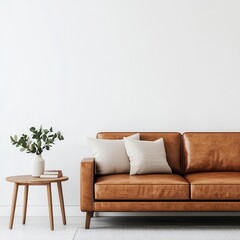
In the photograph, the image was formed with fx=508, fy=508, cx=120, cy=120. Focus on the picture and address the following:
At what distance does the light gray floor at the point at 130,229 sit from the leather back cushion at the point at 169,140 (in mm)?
563

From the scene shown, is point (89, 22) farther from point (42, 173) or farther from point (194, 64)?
point (42, 173)

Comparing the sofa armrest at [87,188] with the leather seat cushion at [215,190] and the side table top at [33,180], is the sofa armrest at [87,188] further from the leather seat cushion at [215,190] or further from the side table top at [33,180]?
the leather seat cushion at [215,190]

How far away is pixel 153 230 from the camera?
449cm

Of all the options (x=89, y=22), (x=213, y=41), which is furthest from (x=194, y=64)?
(x=89, y=22)

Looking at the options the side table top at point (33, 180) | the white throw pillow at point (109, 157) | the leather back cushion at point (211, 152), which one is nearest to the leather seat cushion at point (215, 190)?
the leather back cushion at point (211, 152)

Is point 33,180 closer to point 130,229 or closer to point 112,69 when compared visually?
point 130,229

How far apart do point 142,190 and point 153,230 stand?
1.32 ft

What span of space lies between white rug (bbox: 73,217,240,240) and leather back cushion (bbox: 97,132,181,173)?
0.58 metres

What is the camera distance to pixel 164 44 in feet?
17.6

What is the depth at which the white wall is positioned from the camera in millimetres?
5332

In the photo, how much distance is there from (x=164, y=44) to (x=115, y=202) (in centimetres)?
187

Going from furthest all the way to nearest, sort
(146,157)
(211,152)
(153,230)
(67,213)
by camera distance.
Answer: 1. (67,213)
2. (211,152)
3. (146,157)
4. (153,230)

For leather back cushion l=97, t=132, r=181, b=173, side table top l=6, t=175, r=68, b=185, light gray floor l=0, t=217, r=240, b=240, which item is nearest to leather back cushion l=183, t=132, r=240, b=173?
leather back cushion l=97, t=132, r=181, b=173

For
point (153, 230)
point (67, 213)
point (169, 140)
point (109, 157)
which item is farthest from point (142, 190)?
point (67, 213)
